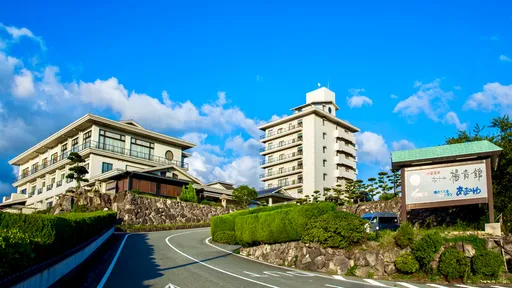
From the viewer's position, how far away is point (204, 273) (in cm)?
1756

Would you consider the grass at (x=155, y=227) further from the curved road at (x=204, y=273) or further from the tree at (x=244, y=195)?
the curved road at (x=204, y=273)

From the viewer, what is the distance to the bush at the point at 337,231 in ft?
66.2

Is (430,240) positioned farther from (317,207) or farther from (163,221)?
(163,221)

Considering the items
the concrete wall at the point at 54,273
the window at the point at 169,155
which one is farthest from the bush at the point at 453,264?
the window at the point at 169,155

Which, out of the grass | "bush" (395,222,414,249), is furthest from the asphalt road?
the grass

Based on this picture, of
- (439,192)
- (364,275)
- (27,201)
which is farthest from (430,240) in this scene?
(27,201)

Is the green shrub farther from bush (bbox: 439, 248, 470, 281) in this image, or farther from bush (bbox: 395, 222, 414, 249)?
bush (bbox: 439, 248, 470, 281)

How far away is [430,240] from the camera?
18281 millimetres

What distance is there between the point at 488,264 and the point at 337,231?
5.90 metres

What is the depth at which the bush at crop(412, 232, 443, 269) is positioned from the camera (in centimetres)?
1806

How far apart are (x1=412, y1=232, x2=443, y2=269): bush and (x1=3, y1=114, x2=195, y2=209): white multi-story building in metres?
47.4

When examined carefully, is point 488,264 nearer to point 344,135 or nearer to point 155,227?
point 155,227

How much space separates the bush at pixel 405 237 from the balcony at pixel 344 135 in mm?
70617

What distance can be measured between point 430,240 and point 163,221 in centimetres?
3701
